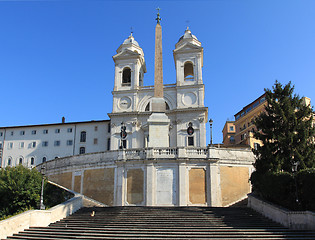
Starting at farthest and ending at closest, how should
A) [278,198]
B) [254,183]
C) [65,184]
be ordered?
1. [65,184]
2. [254,183]
3. [278,198]

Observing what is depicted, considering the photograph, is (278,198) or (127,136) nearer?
(278,198)

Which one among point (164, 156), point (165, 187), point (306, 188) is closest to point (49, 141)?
point (164, 156)

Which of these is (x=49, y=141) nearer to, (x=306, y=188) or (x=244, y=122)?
(x=244, y=122)

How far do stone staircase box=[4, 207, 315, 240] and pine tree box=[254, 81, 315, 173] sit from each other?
3542 millimetres

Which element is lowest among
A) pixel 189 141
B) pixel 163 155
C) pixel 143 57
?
pixel 163 155

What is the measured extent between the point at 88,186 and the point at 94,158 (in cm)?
250

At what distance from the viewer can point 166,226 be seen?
56.0 feet

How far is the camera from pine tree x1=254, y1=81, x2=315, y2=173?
20703 mm

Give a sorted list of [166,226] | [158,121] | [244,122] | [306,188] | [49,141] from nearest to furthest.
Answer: [166,226] → [306,188] → [158,121] → [49,141] → [244,122]

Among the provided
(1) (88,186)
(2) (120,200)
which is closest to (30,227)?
(2) (120,200)

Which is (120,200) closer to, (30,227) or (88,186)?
(88,186)

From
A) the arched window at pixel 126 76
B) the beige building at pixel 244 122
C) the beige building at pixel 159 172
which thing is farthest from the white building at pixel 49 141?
the beige building at pixel 244 122

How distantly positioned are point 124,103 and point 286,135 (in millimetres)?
35507

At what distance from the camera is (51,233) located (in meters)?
17.0
